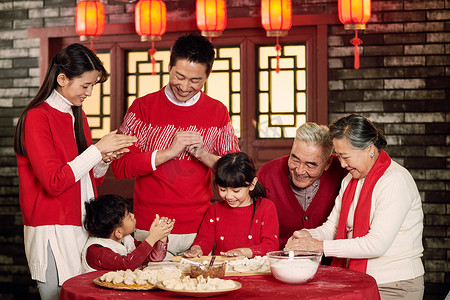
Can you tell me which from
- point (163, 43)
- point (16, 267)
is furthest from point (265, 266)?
point (16, 267)

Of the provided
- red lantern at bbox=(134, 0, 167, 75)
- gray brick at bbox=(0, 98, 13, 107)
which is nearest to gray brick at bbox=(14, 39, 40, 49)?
gray brick at bbox=(0, 98, 13, 107)

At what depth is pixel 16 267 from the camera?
253 inches

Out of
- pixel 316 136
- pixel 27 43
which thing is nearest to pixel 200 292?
pixel 316 136

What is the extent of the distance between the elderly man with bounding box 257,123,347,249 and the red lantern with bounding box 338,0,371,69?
228 centimetres

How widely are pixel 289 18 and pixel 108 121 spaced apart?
215cm

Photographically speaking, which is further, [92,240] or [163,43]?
[163,43]

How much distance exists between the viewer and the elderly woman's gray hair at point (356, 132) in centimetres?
270

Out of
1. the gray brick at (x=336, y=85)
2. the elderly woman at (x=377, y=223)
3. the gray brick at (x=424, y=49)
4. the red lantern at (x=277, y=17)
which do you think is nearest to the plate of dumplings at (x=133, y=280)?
the elderly woman at (x=377, y=223)

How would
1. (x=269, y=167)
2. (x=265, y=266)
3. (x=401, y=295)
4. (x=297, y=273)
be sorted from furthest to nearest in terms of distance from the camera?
(x=269, y=167)
(x=401, y=295)
(x=265, y=266)
(x=297, y=273)

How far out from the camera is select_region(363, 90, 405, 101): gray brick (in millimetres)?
5727

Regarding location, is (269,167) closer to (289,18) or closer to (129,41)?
(289,18)

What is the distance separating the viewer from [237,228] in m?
2.87

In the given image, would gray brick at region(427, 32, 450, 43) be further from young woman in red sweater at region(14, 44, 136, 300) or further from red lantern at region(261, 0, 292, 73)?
young woman in red sweater at region(14, 44, 136, 300)

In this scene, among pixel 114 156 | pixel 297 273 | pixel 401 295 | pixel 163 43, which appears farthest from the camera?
pixel 163 43
